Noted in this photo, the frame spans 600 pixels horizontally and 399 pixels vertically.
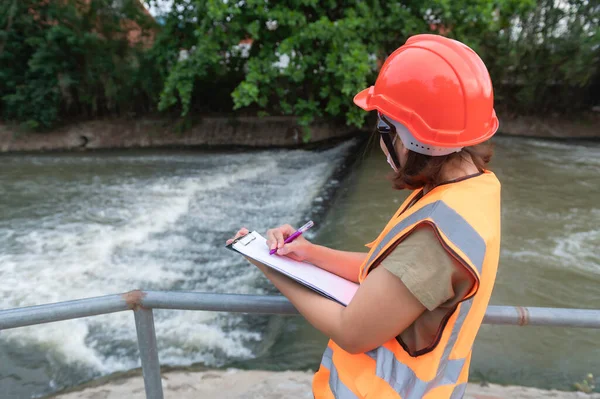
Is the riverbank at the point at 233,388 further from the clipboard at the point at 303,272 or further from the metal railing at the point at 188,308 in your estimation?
the clipboard at the point at 303,272

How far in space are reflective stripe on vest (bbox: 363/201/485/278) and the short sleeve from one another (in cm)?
2

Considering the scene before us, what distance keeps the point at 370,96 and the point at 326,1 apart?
9376 mm

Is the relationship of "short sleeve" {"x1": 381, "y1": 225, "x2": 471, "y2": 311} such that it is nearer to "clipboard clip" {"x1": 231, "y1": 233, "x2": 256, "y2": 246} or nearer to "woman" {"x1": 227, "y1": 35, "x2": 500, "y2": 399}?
"woman" {"x1": 227, "y1": 35, "x2": 500, "y2": 399}

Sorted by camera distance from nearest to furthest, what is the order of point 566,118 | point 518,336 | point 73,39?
point 518,336, point 73,39, point 566,118

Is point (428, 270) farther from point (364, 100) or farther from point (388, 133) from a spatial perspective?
point (364, 100)

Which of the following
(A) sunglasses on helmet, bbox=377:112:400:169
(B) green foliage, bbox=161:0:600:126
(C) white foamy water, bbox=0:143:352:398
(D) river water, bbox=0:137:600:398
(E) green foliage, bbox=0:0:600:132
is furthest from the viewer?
(E) green foliage, bbox=0:0:600:132

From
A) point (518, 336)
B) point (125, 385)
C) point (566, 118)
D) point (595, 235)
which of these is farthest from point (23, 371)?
point (566, 118)

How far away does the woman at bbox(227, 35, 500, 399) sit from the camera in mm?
885

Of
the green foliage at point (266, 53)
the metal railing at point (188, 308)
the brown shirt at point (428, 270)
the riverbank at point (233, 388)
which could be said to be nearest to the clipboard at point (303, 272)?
the metal railing at point (188, 308)

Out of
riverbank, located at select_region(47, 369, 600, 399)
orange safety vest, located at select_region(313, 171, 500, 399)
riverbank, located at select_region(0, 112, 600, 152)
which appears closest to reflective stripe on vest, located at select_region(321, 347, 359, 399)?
orange safety vest, located at select_region(313, 171, 500, 399)

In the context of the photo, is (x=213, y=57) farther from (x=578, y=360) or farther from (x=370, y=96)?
(x=370, y=96)

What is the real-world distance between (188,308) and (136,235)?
17.7 ft

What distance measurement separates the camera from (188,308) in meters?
1.31

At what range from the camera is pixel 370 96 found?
1.11m
